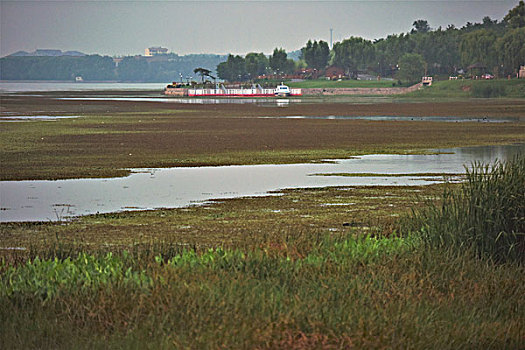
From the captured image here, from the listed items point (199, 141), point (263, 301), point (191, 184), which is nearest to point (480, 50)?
point (199, 141)

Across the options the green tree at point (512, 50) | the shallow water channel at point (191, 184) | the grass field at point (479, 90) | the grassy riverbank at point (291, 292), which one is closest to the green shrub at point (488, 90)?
the grass field at point (479, 90)

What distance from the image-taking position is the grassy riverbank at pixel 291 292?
913 centimetres

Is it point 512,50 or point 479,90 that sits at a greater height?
point 512,50

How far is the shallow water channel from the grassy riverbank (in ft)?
20.1

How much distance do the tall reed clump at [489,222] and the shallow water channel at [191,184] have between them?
7.39 metres

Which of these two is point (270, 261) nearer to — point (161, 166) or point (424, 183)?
point (424, 183)

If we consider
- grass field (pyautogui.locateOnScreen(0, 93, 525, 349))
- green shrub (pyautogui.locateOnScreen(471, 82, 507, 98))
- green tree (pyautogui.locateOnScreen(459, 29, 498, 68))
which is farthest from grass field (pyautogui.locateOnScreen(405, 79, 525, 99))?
grass field (pyautogui.locateOnScreen(0, 93, 525, 349))

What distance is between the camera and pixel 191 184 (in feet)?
84.6

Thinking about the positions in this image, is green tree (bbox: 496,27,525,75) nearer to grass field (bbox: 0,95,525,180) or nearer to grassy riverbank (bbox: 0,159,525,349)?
grass field (bbox: 0,95,525,180)

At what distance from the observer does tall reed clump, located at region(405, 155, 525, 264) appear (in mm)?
12828

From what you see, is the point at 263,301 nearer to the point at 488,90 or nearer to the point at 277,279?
the point at 277,279

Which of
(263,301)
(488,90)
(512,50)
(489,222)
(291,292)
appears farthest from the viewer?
(512,50)

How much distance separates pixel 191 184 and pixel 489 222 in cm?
1400

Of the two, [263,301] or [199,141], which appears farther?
[199,141]
